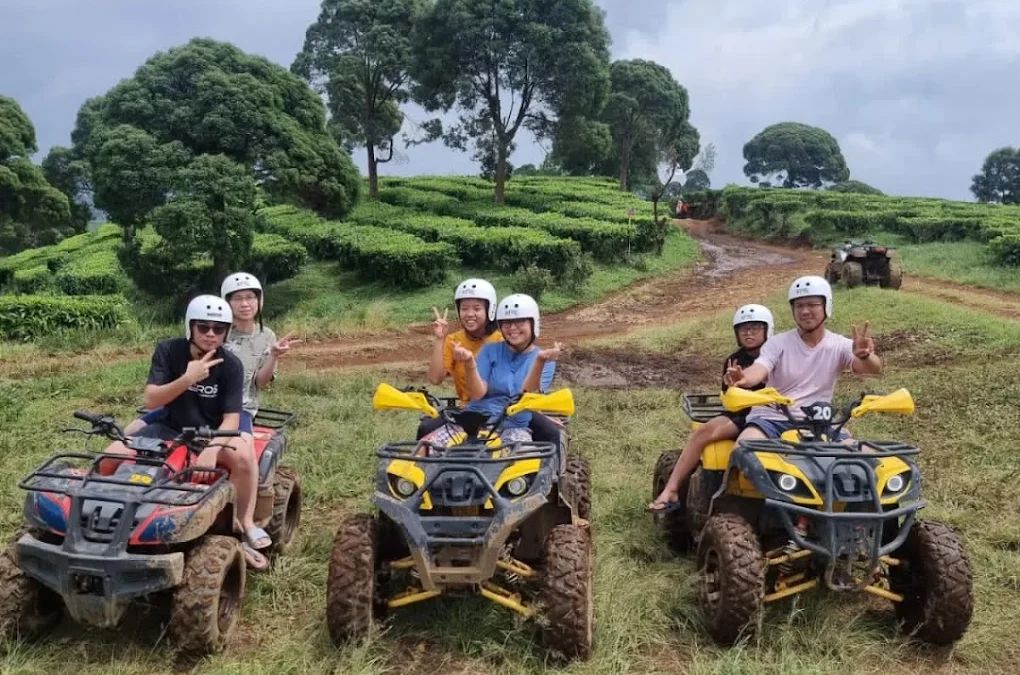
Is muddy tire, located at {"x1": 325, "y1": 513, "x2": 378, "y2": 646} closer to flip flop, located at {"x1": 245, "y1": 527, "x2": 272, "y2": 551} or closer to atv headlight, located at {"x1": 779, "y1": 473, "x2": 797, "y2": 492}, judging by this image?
flip flop, located at {"x1": 245, "y1": 527, "x2": 272, "y2": 551}

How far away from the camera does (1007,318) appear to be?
12992mm

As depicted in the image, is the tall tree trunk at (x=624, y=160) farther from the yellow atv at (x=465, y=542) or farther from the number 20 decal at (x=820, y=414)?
the yellow atv at (x=465, y=542)

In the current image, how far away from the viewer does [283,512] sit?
17.1 feet

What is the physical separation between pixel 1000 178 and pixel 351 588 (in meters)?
68.7

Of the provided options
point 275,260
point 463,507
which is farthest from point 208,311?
point 275,260

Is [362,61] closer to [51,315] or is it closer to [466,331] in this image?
[51,315]

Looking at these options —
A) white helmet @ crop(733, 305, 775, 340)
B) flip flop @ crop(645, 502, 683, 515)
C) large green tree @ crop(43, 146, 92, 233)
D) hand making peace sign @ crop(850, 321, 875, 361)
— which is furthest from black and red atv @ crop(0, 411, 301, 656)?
large green tree @ crop(43, 146, 92, 233)

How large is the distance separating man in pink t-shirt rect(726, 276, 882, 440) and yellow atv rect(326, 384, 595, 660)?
1.42 m

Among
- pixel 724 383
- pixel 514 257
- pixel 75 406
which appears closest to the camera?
pixel 724 383

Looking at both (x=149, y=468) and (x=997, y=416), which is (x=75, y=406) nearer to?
(x=149, y=468)

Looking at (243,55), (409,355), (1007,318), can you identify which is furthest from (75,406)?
(1007,318)

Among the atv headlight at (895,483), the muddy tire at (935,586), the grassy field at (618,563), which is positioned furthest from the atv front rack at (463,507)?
the muddy tire at (935,586)

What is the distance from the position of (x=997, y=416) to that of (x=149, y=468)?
276 inches

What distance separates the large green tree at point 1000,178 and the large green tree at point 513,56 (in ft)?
153
